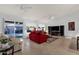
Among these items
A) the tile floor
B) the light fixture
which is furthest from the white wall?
the light fixture

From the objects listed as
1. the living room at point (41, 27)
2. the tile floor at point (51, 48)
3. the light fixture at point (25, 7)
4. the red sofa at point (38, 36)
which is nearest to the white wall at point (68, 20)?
the living room at point (41, 27)

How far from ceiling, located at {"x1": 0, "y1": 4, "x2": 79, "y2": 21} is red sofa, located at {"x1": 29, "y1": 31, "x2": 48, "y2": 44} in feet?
0.91

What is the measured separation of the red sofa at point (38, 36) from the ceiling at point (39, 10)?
28cm

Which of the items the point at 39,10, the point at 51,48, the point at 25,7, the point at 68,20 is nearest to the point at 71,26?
the point at 68,20

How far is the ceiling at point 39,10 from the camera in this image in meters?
1.97

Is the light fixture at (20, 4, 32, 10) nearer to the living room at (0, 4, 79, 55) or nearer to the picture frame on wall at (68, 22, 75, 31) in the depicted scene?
the living room at (0, 4, 79, 55)

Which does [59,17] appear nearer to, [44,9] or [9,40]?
[44,9]

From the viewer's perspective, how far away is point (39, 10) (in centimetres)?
203

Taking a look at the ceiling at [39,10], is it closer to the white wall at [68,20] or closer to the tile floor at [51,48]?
the white wall at [68,20]

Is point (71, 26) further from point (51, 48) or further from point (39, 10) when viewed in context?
point (39, 10)

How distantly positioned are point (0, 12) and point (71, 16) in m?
1.34

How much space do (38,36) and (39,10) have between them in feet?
1.67

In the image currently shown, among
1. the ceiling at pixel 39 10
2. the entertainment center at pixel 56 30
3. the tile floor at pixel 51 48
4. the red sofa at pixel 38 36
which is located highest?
the ceiling at pixel 39 10
